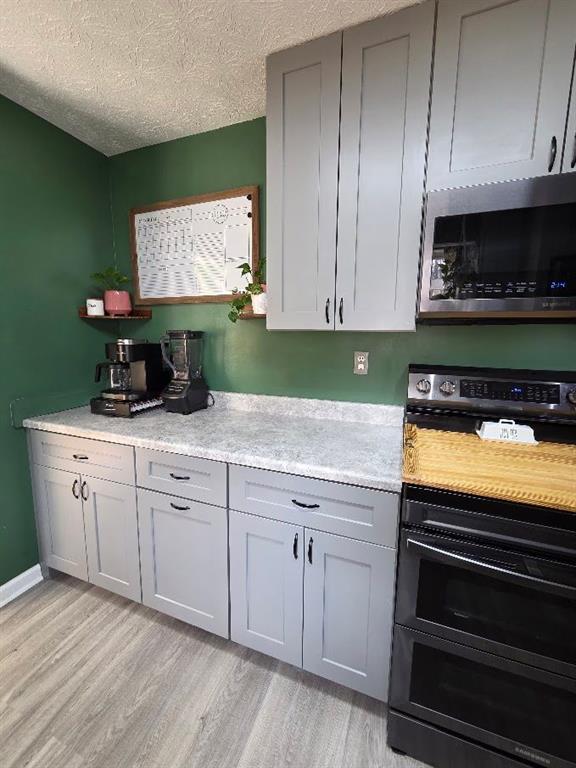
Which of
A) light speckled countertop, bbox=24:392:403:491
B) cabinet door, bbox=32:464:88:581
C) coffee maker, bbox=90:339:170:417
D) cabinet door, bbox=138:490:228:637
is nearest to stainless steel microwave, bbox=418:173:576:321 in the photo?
light speckled countertop, bbox=24:392:403:491

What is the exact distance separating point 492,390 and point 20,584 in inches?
101

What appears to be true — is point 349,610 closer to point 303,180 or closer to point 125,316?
point 303,180

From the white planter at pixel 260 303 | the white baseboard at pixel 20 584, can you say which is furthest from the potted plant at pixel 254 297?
the white baseboard at pixel 20 584

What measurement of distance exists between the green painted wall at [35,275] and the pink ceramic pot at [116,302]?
15 centimetres

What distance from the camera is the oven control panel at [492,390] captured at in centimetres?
137

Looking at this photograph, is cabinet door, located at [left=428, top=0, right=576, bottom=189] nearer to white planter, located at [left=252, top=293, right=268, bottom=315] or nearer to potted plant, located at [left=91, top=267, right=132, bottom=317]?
Answer: white planter, located at [left=252, top=293, right=268, bottom=315]

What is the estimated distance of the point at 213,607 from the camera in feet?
4.90

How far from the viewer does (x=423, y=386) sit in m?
1.53

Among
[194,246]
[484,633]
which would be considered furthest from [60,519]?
[484,633]

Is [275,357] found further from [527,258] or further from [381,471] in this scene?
[527,258]

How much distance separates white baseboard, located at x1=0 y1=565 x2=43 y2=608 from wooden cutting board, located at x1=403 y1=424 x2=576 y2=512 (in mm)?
2119

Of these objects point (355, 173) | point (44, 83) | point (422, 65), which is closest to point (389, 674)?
point (355, 173)

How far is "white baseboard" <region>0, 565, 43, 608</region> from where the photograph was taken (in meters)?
1.80

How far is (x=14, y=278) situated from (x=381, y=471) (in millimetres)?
2006
